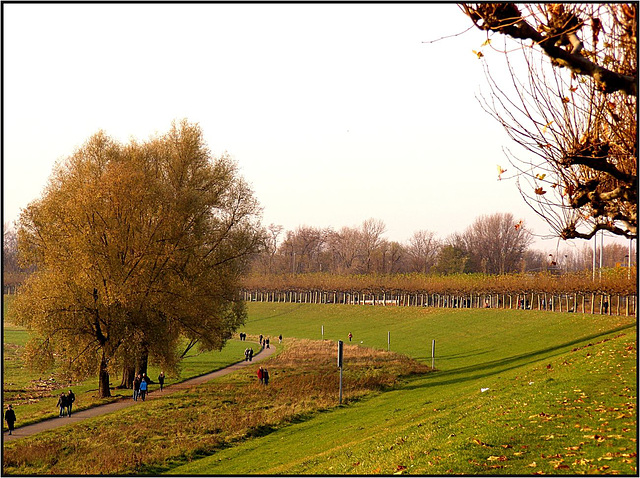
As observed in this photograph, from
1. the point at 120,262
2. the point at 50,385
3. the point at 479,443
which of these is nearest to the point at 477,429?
the point at 479,443

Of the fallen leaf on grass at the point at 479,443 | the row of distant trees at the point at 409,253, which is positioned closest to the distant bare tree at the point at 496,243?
the row of distant trees at the point at 409,253

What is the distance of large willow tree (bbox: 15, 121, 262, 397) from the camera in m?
33.7

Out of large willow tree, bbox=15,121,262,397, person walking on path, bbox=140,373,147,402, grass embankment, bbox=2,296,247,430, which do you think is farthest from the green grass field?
large willow tree, bbox=15,121,262,397

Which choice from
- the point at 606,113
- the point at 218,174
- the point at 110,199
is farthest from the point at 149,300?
the point at 606,113

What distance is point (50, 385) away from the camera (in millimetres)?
41062

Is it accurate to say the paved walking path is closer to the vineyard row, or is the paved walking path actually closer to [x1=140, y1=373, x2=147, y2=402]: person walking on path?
[x1=140, y1=373, x2=147, y2=402]: person walking on path

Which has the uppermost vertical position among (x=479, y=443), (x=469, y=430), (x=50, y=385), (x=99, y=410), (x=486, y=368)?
(x=479, y=443)

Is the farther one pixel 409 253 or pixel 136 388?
pixel 409 253

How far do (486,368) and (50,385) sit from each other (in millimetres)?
28423

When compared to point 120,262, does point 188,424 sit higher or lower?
lower

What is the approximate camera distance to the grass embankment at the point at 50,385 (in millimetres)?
31992

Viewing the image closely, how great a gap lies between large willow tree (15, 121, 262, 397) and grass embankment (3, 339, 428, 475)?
400 centimetres

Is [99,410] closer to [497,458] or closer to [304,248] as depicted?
[497,458]

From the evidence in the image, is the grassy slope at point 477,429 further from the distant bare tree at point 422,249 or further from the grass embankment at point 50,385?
the distant bare tree at point 422,249
